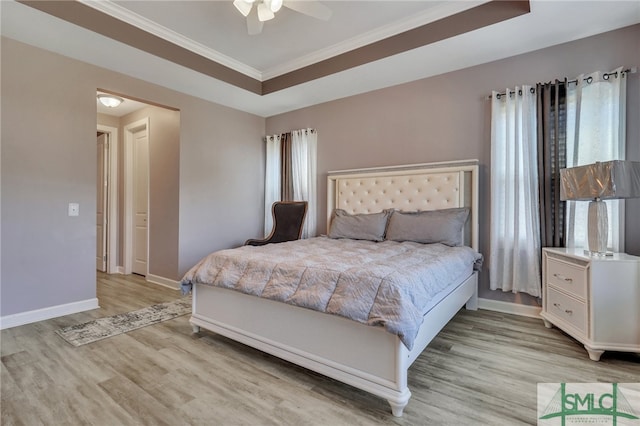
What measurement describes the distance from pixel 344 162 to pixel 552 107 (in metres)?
2.38

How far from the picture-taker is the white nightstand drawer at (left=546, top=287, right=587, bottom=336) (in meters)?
2.24

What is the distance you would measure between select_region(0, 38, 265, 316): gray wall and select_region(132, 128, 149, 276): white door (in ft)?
2.15

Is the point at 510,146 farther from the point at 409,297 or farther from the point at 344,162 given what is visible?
the point at 409,297

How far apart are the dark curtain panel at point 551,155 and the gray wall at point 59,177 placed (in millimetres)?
4037

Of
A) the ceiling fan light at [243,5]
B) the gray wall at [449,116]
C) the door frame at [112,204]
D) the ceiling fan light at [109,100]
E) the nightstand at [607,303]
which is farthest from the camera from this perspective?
the door frame at [112,204]

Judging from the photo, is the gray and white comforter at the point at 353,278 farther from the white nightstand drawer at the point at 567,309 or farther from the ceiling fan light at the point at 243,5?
the ceiling fan light at the point at 243,5

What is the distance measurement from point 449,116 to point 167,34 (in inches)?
125

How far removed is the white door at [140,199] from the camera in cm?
473

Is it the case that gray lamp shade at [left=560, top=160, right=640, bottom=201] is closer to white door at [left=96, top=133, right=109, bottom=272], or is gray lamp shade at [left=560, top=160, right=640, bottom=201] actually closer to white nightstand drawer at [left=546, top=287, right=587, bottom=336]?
white nightstand drawer at [left=546, top=287, right=587, bottom=336]

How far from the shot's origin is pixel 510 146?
3066mm

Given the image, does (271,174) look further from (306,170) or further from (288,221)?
(288,221)

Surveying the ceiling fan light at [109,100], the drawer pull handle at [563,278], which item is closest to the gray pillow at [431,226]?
the drawer pull handle at [563,278]

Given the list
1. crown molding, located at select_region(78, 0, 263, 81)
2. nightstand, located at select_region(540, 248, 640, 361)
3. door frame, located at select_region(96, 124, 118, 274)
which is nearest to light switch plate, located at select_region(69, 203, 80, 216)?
crown molding, located at select_region(78, 0, 263, 81)

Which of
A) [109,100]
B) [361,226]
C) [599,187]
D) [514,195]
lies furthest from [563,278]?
[109,100]
